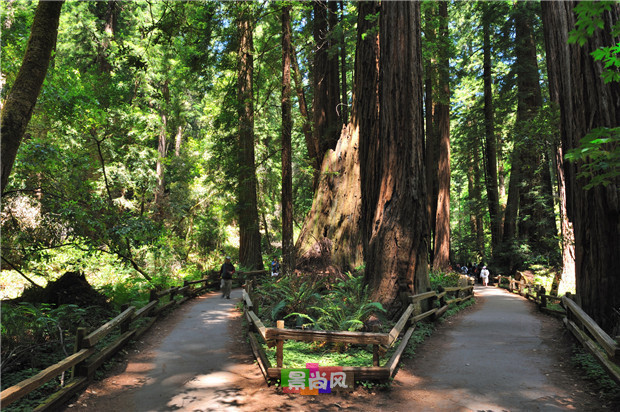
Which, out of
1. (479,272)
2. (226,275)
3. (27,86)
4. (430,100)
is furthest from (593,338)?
(479,272)

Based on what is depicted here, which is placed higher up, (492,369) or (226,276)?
(226,276)

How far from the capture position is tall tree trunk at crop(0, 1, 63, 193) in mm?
6109

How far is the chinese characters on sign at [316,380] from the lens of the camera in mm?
5859

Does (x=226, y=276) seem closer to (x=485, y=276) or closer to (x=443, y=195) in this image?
(x=443, y=195)

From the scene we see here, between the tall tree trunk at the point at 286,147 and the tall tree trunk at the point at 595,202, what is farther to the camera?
the tall tree trunk at the point at 286,147

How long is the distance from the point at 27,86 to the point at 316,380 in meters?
6.65

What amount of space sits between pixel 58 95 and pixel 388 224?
907 centimetres

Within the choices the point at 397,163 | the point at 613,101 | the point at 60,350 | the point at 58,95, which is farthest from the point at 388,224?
the point at 58,95

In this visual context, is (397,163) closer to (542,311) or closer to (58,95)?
(542,311)

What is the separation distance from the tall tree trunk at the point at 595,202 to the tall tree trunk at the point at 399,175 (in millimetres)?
3265

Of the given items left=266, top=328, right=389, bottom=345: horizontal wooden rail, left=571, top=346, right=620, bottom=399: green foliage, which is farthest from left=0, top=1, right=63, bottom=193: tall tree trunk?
left=571, top=346, right=620, bottom=399: green foliage

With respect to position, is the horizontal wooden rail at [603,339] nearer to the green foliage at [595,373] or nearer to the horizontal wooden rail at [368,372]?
the green foliage at [595,373]

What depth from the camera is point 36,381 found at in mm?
4668

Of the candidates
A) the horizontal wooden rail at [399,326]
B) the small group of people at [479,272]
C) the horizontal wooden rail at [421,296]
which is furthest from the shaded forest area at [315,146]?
the small group of people at [479,272]
